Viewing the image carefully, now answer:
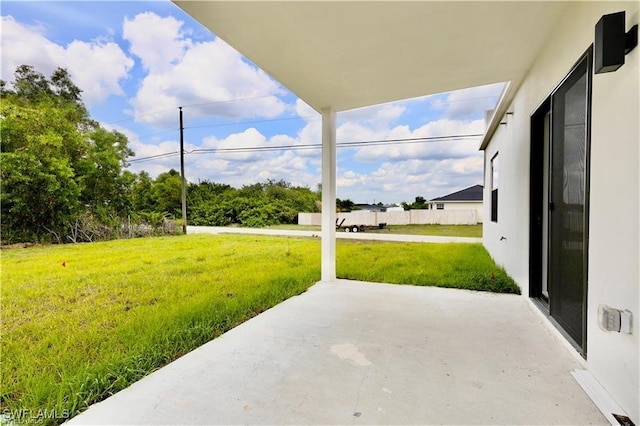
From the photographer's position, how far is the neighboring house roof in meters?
8.60

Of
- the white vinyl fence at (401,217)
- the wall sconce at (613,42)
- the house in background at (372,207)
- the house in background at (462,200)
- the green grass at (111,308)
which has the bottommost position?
the green grass at (111,308)

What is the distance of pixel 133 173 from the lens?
680 centimetres

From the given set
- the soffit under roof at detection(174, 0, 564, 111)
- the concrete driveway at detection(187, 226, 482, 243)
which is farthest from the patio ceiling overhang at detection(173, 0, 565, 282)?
the concrete driveway at detection(187, 226, 482, 243)

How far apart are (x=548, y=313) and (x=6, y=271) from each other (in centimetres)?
649

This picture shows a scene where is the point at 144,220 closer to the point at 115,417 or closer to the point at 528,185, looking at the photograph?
the point at 115,417

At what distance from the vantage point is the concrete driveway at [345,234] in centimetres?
818

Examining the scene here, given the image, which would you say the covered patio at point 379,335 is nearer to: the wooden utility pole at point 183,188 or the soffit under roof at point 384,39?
the soffit under roof at point 384,39

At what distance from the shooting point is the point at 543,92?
256cm

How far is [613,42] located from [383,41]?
59.2 inches

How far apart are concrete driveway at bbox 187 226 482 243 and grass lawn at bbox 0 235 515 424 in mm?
1239

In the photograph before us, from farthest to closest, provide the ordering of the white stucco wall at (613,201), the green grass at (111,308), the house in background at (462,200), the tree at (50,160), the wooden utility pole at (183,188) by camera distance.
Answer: the wooden utility pole at (183,188), the house in background at (462,200), the tree at (50,160), the green grass at (111,308), the white stucco wall at (613,201)

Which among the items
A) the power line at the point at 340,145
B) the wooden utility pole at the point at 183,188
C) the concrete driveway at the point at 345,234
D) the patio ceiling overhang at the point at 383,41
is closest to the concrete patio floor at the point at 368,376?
the patio ceiling overhang at the point at 383,41

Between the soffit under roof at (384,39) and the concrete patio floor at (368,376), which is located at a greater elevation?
the soffit under roof at (384,39)

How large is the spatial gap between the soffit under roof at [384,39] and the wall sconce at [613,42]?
85 cm
